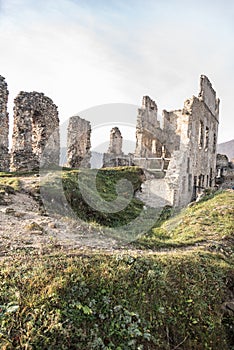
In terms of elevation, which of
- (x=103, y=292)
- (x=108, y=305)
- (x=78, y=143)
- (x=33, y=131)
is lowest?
(x=108, y=305)

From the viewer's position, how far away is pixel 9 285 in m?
3.67

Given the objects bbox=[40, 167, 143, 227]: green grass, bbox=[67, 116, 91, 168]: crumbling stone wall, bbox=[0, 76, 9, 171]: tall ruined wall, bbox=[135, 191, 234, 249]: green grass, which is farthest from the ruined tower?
bbox=[135, 191, 234, 249]: green grass

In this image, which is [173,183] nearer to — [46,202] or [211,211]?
[211,211]

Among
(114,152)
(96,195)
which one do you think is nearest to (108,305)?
(96,195)

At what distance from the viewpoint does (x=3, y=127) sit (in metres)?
15.0

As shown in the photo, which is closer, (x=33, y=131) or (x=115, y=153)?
(x=33, y=131)

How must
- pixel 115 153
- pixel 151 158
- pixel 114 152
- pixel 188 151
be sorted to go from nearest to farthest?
1. pixel 188 151
2. pixel 151 158
3. pixel 115 153
4. pixel 114 152

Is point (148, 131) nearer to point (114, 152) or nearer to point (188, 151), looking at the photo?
point (114, 152)

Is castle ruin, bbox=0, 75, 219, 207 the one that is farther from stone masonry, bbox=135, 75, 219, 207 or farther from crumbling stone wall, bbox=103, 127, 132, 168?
crumbling stone wall, bbox=103, 127, 132, 168

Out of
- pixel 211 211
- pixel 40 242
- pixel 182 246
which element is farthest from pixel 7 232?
pixel 211 211

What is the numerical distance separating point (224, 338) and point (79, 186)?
7.40 metres

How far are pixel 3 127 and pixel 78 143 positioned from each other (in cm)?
517

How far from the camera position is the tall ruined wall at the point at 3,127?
1485 cm

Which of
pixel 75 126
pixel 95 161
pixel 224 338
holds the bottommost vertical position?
pixel 224 338
